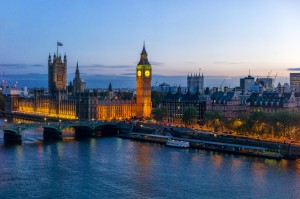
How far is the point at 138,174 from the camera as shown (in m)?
41.1

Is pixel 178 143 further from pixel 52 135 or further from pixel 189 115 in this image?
pixel 52 135

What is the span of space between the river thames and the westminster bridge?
4.80m

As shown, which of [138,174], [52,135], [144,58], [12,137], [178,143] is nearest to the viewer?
[138,174]

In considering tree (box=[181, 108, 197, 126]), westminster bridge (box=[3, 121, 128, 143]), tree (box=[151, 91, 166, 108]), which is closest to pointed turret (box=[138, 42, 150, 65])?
tree (box=[151, 91, 166, 108])

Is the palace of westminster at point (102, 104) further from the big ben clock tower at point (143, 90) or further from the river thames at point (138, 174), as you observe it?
the river thames at point (138, 174)

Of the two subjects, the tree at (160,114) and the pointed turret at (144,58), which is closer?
the tree at (160,114)

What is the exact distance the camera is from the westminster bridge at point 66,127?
60.1 meters

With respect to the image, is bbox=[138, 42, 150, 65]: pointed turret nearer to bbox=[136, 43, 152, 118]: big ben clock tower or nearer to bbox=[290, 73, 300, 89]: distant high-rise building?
bbox=[136, 43, 152, 118]: big ben clock tower

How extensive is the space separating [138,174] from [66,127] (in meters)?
26.8

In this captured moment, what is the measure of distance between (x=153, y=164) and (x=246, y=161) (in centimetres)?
874

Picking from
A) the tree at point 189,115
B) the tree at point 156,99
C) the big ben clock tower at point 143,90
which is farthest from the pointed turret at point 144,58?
the tree at point 189,115

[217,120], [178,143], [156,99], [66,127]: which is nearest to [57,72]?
[156,99]

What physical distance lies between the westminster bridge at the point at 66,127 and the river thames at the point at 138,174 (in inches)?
189

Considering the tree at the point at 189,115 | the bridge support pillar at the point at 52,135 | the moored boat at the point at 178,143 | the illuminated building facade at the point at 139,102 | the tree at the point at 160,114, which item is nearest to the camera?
the moored boat at the point at 178,143
